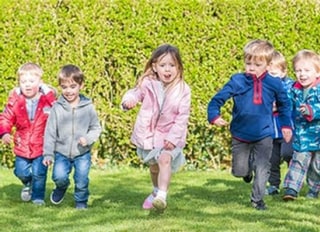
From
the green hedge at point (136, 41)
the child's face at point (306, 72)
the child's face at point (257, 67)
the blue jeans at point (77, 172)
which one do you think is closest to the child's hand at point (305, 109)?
the child's face at point (306, 72)

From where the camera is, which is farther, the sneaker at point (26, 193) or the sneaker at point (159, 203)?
the sneaker at point (26, 193)

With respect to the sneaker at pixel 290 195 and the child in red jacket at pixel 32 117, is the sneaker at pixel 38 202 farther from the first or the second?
the sneaker at pixel 290 195

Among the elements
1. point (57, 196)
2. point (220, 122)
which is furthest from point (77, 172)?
point (220, 122)

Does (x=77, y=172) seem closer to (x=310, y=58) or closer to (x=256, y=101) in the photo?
(x=256, y=101)

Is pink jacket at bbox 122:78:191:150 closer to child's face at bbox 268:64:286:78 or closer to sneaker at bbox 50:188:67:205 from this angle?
sneaker at bbox 50:188:67:205

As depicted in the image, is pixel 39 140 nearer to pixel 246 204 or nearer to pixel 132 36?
pixel 246 204

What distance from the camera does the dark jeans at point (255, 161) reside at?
26.3 feet

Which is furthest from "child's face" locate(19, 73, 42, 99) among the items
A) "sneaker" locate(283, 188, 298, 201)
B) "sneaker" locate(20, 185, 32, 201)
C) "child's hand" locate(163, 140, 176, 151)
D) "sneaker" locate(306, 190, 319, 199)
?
"sneaker" locate(306, 190, 319, 199)

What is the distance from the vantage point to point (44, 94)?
847cm

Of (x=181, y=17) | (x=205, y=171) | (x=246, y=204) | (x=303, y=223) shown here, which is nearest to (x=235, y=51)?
(x=181, y=17)

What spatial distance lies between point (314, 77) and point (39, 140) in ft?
8.88

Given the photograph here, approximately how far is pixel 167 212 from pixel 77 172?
2.94 ft

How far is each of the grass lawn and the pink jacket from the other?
66 centimetres

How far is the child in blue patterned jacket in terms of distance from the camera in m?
8.50
